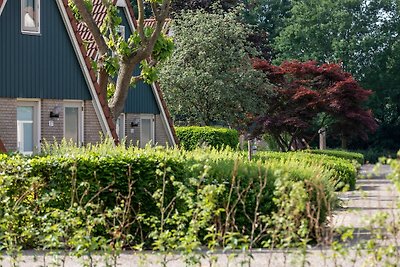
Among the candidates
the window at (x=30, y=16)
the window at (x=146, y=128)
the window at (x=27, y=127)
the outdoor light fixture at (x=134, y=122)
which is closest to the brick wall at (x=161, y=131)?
the window at (x=146, y=128)

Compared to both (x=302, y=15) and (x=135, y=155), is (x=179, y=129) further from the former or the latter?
(x=302, y=15)

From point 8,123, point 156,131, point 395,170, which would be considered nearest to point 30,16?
point 8,123

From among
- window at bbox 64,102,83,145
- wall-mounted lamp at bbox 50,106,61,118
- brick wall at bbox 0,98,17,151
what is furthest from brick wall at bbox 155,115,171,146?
brick wall at bbox 0,98,17,151

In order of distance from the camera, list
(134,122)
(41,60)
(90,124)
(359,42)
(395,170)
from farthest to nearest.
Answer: (359,42) → (134,122) → (90,124) → (41,60) → (395,170)

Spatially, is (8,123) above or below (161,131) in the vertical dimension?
above

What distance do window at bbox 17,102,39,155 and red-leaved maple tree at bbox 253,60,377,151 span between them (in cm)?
1710

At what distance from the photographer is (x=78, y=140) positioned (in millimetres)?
30734

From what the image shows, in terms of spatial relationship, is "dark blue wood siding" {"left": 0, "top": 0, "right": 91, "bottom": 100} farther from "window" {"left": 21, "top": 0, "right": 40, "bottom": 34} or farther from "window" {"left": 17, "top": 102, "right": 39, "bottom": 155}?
"window" {"left": 17, "top": 102, "right": 39, "bottom": 155}

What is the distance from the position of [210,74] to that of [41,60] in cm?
1499

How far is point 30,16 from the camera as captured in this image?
28.5 m

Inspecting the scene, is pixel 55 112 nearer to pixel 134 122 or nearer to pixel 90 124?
pixel 90 124

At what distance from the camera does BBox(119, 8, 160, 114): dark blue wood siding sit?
36094 mm

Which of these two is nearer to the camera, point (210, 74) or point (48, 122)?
point (48, 122)

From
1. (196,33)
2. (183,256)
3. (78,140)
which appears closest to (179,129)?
(196,33)
